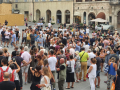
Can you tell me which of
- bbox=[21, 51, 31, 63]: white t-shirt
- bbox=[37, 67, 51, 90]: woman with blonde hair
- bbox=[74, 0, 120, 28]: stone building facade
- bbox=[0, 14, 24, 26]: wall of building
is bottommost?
bbox=[37, 67, 51, 90]: woman with blonde hair

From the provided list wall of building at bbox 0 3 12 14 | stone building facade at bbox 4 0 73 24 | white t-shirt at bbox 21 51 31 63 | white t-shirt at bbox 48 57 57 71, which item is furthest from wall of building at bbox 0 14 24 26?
white t-shirt at bbox 48 57 57 71

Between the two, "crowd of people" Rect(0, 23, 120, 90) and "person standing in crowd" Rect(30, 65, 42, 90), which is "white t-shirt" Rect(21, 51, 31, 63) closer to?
"crowd of people" Rect(0, 23, 120, 90)

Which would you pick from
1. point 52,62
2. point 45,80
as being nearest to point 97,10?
point 52,62

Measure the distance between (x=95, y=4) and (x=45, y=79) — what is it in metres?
37.1

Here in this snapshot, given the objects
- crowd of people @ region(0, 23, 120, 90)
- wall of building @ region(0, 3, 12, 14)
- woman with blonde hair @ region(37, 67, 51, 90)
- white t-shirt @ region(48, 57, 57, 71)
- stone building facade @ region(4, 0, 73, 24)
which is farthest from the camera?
stone building facade @ region(4, 0, 73, 24)

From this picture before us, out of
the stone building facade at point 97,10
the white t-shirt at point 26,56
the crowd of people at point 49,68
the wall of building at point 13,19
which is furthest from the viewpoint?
the stone building facade at point 97,10

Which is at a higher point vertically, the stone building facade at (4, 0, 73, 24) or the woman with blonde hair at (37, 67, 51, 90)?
the stone building facade at (4, 0, 73, 24)

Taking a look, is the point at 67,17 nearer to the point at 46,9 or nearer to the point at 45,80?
the point at 46,9

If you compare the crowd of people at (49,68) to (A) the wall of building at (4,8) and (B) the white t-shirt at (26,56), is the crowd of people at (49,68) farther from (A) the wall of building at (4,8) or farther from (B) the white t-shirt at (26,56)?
(A) the wall of building at (4,8)

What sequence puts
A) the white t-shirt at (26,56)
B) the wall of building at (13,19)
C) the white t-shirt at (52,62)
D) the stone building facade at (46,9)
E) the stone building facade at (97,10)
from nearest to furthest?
the white t-shirt at (52,62)
the white t-shirt at (26,56)
the wall of building at (13,19)
the stone building facade at (97,10)
the stone building facade at (46,9)

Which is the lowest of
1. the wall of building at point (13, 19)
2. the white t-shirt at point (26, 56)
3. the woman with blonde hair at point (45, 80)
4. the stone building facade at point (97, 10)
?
A: the woman with blonde hair at point (45, 80)

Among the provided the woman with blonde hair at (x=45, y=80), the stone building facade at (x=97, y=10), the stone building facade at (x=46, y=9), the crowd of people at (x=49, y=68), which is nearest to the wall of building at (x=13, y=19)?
the stone building facade at (x=46, y=9)

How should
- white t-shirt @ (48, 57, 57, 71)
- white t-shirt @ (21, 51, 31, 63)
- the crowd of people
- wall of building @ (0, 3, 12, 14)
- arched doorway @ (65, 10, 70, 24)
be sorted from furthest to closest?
arched doorway @ (65, 10, 70, 24)
wall of building @ (0, 3, 12, 14)
white t-shirt @ (21, 51, 31, 63)
white t-shirt @ (48, 57, 57, 71)
the crowd of people

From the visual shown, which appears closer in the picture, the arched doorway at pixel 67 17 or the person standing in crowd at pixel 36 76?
the person standing in crowd at pixel 36 76
